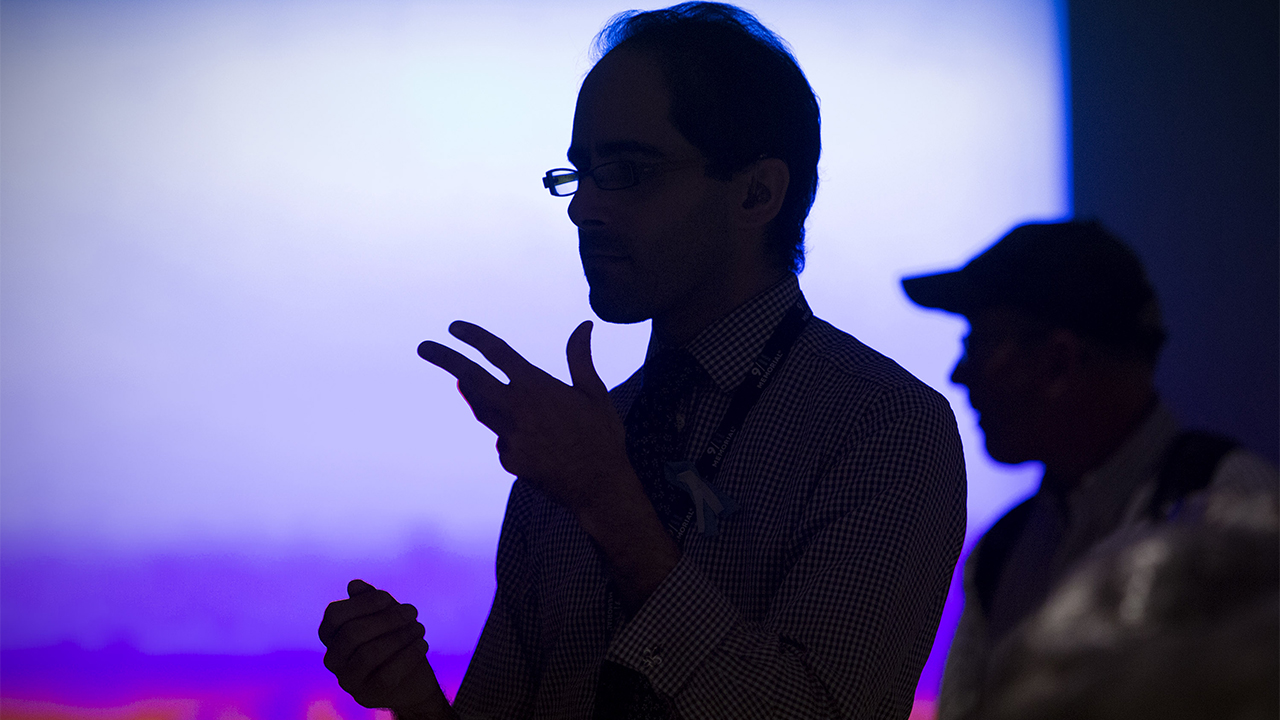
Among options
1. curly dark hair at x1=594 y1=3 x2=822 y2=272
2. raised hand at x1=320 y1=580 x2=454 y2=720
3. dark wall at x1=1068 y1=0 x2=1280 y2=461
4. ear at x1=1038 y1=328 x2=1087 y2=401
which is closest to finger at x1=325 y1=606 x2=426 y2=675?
raised hand at x1=320 y1=580 x2=454 y2=720

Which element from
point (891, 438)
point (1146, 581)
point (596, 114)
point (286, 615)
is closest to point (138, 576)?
point (286, 615)

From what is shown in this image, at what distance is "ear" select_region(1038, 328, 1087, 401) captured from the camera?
2.69 feet

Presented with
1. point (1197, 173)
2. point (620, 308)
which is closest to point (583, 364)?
point (620, 308)

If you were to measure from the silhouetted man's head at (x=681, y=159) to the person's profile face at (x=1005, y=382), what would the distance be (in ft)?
1.59

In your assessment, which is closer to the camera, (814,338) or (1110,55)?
(814,338)

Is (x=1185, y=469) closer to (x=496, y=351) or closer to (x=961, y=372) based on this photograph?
(x=961, y=372)

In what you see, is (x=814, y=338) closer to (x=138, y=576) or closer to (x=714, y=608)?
(x=714, y=608)

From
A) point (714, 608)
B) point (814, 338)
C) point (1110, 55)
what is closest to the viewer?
point (714, 608)

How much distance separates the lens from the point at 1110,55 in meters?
3.05

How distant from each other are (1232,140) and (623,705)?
8.92 ft

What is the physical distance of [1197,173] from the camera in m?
2.92

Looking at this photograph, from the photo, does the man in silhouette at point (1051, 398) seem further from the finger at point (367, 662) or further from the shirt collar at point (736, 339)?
the finger at point (367, 662)

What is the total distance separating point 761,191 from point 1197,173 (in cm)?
218

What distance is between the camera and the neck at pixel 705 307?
132 centimetres
